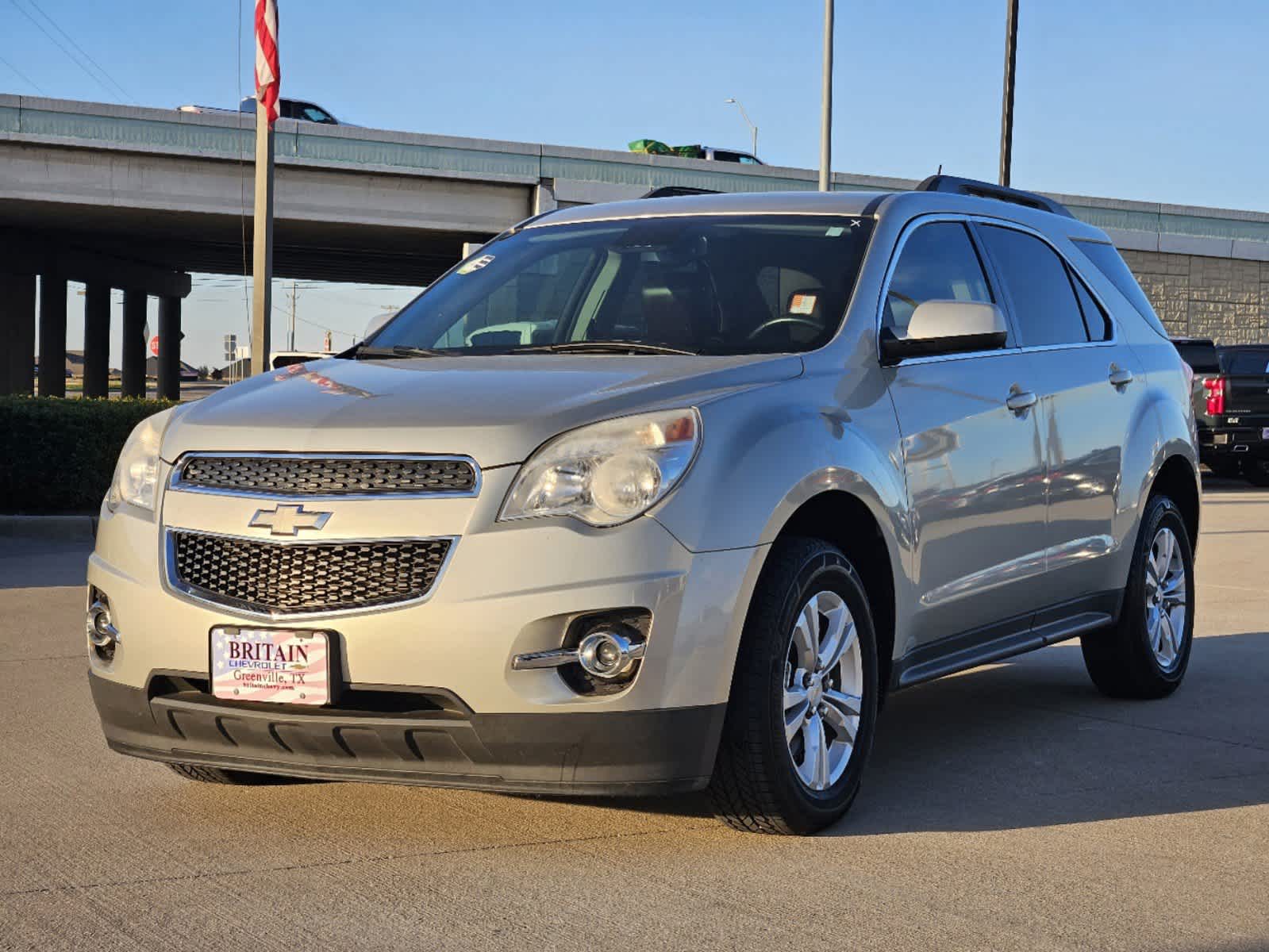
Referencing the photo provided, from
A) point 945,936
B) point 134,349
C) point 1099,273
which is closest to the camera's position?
point 945,936

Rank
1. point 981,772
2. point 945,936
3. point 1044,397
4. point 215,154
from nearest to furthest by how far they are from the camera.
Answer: point 945,936, point 981,772, point 1044,397, point 215,154

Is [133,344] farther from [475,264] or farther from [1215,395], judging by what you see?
[475,264]

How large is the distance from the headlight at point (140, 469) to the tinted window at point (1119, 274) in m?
4.03

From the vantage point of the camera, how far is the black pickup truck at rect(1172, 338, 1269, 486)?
2389cm

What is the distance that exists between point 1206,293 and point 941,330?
36585 millimetres

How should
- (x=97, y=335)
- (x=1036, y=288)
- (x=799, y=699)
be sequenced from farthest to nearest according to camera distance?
(x=97, y=335) < (x=1036, y=288) < (x=799, y=699)

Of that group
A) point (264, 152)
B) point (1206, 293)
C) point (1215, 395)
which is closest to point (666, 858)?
point (264, 152)

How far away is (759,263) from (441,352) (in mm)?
1068

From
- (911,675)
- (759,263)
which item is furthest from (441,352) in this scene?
(911,675)

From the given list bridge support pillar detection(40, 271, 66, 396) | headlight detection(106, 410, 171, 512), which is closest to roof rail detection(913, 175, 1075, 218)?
headlight detection(106, 410, 171, 512)

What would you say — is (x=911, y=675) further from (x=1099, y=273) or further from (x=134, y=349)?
(x=134, y=349)

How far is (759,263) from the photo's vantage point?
18.8 ft

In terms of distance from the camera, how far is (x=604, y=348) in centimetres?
530

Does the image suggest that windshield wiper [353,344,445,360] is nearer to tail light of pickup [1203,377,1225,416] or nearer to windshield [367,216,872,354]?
windshield [367,216,872,354]
